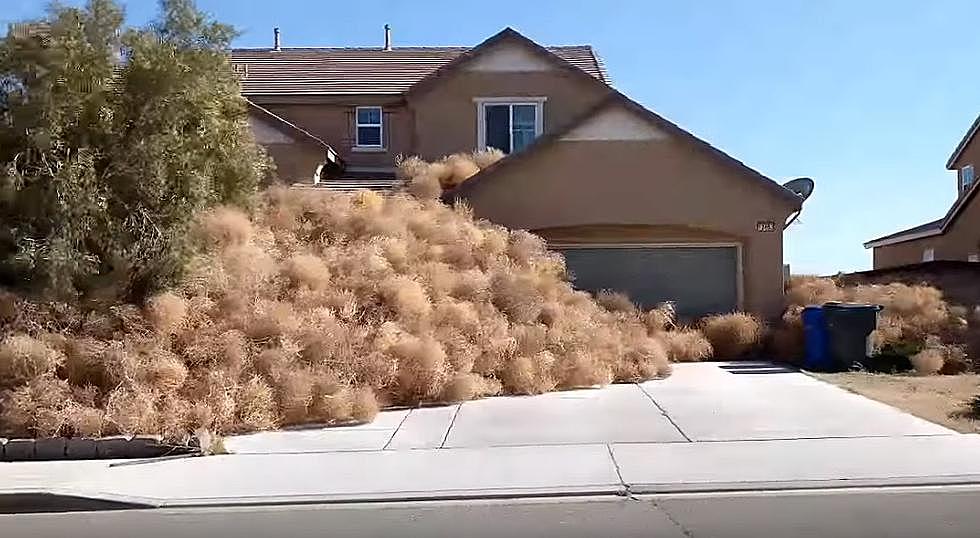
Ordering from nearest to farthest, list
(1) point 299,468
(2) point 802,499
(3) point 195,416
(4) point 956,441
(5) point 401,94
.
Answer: (2) point 802,499 < (1) point 299,468 < (4) point 956,441 < (3) point 195,416 < (5) point 401,94

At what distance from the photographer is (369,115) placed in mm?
28750

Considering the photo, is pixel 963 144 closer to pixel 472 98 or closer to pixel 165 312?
pixel 472 98

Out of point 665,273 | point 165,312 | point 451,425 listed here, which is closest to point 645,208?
point 665,273

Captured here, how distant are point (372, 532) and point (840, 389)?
9.94m

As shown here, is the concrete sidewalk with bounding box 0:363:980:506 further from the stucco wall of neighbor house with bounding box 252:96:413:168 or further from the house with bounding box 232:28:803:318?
the stucco wall of neighbor house with bounding box 252:96:413:168

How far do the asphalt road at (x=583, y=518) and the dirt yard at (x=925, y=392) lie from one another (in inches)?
150

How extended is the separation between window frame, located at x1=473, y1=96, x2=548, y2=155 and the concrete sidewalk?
1378 centimetres

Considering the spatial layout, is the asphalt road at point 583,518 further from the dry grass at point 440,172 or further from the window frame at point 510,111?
the window frame at point 510,111

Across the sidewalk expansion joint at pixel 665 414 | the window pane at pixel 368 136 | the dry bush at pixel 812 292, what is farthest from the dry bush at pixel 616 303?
the window pane at pixel 368 136

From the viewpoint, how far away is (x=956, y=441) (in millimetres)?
11195

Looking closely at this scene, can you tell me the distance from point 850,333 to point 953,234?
1523 cm

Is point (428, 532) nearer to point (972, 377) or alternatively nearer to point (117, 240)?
point (117, 240)

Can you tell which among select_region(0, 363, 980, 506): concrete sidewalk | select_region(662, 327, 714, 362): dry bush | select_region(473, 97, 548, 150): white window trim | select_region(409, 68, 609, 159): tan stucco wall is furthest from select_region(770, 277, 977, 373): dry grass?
select_region(473, 97, 548, 150): white window trim

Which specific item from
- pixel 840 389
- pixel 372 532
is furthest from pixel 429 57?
pixel 372 532
